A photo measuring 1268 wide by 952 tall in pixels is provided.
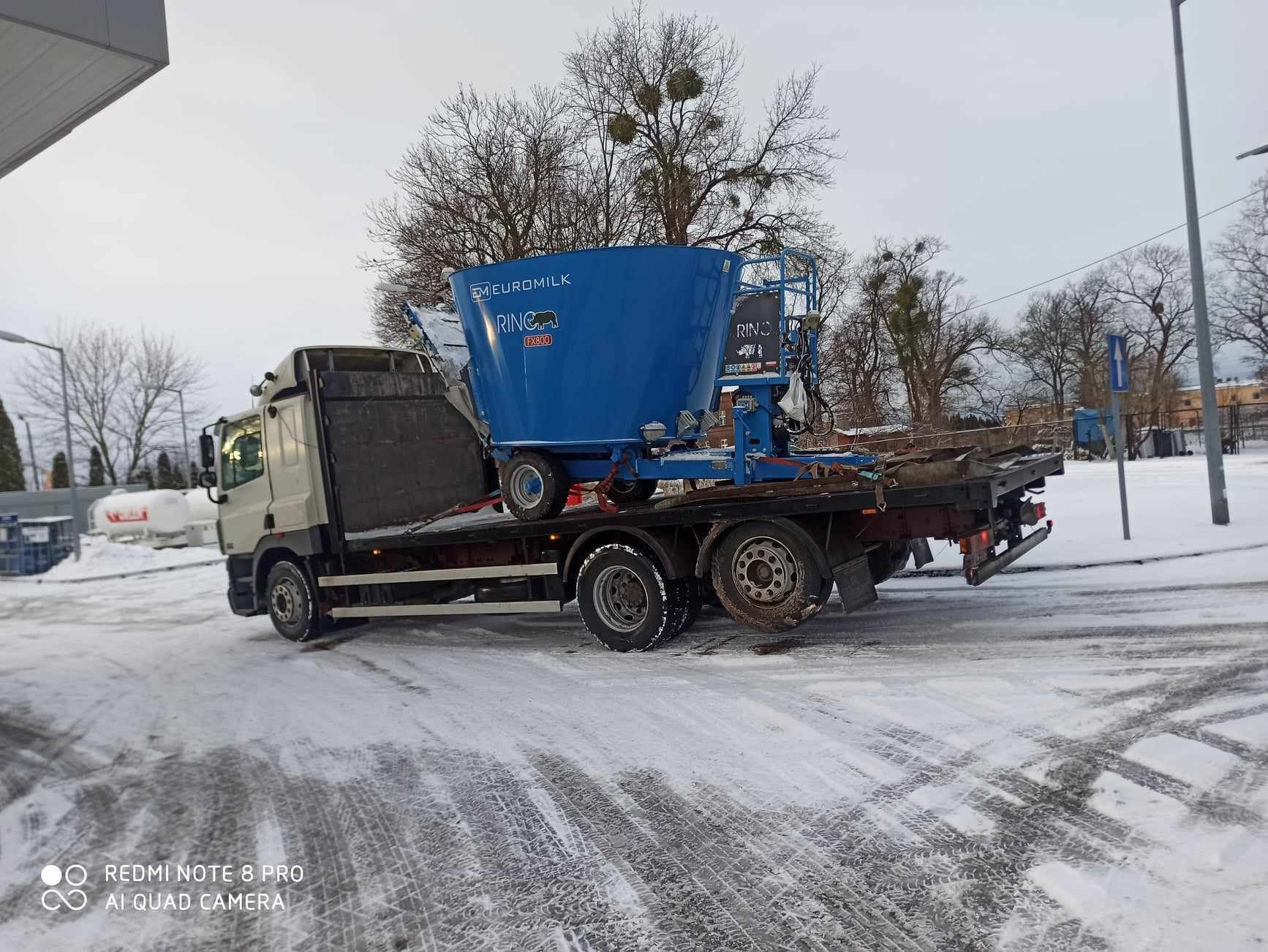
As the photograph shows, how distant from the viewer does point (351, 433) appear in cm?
873

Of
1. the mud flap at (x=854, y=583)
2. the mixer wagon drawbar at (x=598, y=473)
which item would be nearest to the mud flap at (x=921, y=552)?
the mixer wagon drawbar at (x=598, y=473)

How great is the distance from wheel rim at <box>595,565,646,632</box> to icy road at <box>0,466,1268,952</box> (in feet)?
1.21

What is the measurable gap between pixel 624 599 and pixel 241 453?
5.38 metres

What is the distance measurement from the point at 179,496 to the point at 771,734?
2586 cm

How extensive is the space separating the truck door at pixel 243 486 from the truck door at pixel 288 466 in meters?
0.20

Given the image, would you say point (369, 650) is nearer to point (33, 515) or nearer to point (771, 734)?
point (771, 734)

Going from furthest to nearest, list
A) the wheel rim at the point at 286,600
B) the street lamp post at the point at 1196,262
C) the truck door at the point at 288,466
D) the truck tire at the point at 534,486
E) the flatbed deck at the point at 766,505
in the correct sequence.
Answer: the street lamp post at the point at 1196,262
the wheel rim at the point at 286,600
the truck door at the point at 288,466
the truck tire at the point at 534,486
the flatbed deck at the point at 766,505

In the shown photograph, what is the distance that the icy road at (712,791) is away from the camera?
295 cm

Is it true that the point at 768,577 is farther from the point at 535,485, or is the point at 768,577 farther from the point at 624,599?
the point at 535,485

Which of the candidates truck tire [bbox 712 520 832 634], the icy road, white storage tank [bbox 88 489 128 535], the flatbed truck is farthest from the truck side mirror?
white storage tank [bbox 88 489 128 535]

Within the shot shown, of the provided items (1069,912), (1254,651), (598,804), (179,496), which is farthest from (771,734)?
(179,496)

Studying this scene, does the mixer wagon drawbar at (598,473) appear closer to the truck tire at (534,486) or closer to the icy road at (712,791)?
the truck tire at (534,486)

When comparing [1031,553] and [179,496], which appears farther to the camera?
[179,496]

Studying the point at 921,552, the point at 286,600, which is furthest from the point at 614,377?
the point at 286,600
